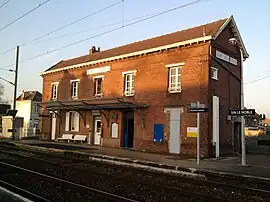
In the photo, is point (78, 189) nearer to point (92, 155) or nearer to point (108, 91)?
point (92, 155)

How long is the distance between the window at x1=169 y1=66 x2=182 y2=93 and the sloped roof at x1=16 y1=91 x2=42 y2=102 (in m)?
44.4

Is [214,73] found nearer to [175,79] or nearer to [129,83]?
[175,79]

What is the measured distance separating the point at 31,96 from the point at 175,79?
46.6 metres

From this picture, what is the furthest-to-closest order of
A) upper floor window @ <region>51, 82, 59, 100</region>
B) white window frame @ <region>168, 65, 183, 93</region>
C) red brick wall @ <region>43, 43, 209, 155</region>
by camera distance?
upper floor window @ <region>51, 82, 59, 100</region>, white window frame @ <region>168, 65, 183, 93</region>, red brick wall @ <region>43, 43, 209, 155</region>

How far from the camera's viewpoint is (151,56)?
982 inches

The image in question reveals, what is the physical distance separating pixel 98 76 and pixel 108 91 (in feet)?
7.12

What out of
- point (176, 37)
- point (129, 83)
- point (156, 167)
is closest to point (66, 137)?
point (129, 83)

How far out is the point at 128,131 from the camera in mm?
26938

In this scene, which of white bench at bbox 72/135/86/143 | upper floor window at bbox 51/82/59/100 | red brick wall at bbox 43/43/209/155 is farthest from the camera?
upper floor window at bbox 51/82/59/100

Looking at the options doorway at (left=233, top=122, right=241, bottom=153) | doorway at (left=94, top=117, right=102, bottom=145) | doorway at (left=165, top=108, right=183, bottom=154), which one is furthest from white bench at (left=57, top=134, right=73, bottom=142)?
doorway at (left=233, top=122, right=241, bottom=153)

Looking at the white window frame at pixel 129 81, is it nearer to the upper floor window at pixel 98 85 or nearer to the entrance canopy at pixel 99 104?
the entrance canopy at pixel 99 104

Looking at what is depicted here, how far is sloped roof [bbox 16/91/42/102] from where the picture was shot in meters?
62.9

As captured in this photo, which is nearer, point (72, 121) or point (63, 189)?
point (63, 189)

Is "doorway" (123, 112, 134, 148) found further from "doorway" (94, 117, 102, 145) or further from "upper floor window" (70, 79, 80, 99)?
"upper floor window" (70, 79, 80, 99)
